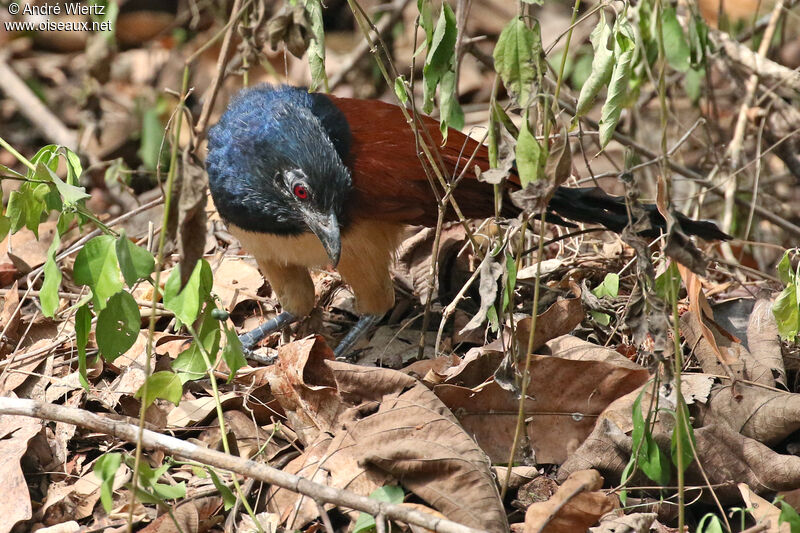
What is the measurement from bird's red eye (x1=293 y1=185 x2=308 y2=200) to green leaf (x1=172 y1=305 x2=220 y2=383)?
1.10 meters

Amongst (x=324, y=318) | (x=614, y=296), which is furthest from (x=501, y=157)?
(x=324, y=318)

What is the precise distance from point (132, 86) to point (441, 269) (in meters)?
5.19

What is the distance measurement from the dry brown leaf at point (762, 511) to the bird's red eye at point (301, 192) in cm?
206

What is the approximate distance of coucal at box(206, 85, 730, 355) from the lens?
381cm

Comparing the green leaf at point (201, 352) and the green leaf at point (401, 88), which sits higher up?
the green leaf at point (401, 88)

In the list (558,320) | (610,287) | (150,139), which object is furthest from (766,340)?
(150,139)

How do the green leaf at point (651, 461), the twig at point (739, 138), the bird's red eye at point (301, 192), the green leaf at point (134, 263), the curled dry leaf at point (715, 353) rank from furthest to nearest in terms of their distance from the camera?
the twig at point (739, 138), the bird's red eye at point (301, 192), the curled dry leaf at point (715, 353), the green leaf at point (651, 461), the green leaf at point (134, 263)

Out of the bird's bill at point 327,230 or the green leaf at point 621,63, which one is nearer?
the green leaf at point 621,63

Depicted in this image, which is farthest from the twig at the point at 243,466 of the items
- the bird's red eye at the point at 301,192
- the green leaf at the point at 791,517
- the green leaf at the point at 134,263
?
the bird's red eye at the point at 301,192

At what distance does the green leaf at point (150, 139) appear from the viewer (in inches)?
267

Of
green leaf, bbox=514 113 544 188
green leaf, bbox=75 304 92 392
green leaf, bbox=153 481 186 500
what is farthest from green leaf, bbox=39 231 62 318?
green leaf, bbox=514 113 544 188

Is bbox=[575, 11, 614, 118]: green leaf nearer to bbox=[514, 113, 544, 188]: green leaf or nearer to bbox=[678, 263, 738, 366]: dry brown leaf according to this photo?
bbox=[514, 113, 544, 188]: green leaf

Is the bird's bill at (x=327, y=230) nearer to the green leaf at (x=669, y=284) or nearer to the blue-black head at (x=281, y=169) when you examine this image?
the blue-black head at (x=281, y=169)

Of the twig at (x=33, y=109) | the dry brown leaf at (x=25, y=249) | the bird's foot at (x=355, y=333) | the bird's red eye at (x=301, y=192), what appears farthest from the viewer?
the twig at (x=33, y=109)
